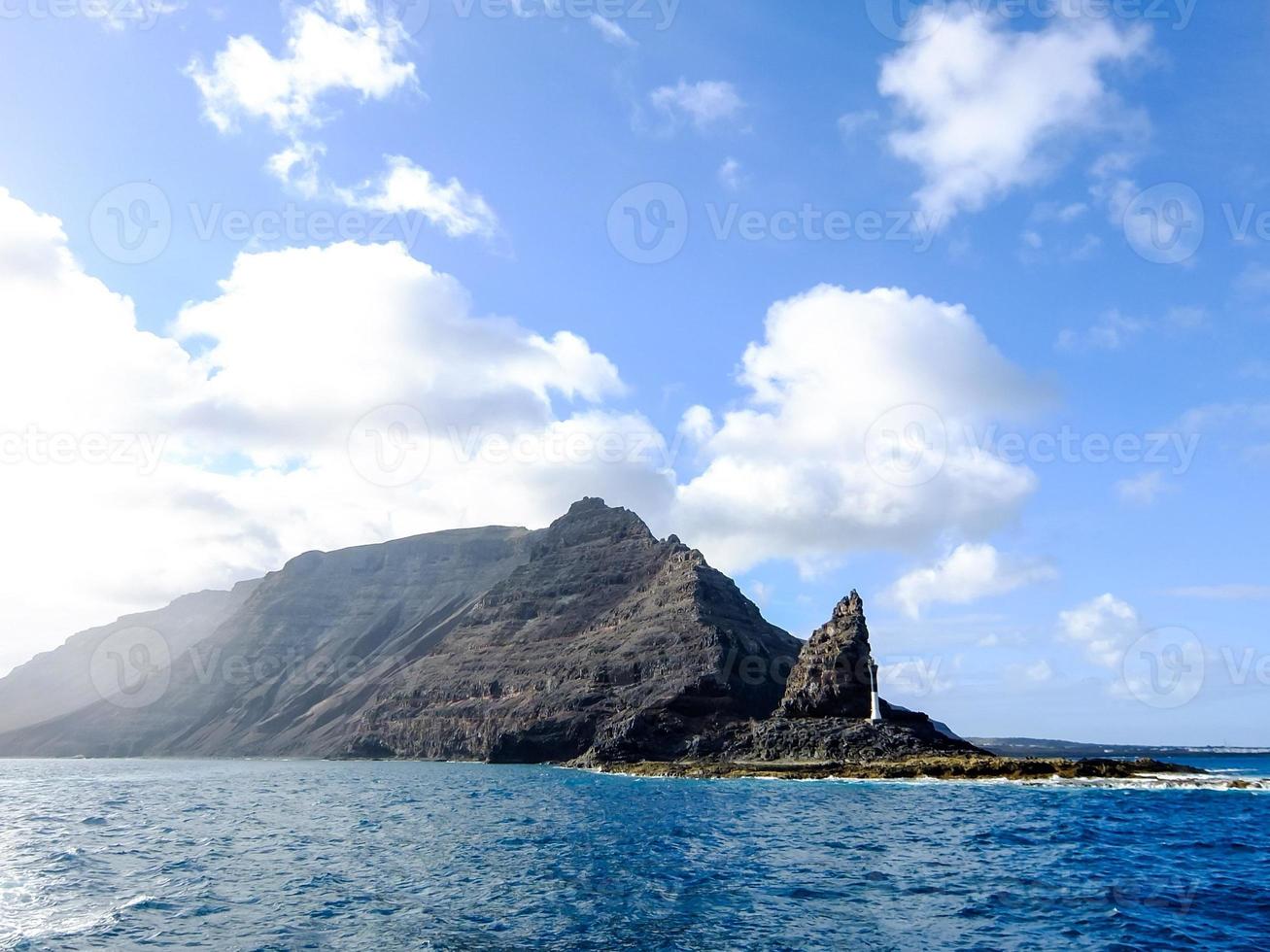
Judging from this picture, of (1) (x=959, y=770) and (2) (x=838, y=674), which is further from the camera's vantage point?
(2) (x=838, y=674)

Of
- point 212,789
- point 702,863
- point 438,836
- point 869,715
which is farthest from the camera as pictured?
point 869,715

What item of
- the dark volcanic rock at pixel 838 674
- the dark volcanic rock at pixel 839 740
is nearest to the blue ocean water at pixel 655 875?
the dark volcanic rock at pixel 839 740

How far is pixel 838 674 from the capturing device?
167250mm

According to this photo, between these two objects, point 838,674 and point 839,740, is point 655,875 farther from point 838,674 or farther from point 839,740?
point 838,674

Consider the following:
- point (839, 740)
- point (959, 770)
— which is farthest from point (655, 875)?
point (839, 740)

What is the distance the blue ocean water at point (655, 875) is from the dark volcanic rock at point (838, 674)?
265 ft

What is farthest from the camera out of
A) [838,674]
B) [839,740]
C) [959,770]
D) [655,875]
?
[838,674]

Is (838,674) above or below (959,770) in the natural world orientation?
above

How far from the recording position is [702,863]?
48750mm

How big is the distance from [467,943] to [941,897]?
2180 cm

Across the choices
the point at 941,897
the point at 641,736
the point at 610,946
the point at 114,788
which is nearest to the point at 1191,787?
the point at 941,897

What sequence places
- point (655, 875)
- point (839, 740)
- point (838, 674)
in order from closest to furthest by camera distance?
1. point (655, 875)
2. point (839, 740)
3. point (838, 674)

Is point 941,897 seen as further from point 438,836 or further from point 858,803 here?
point 858,803

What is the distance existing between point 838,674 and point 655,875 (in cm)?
12919
